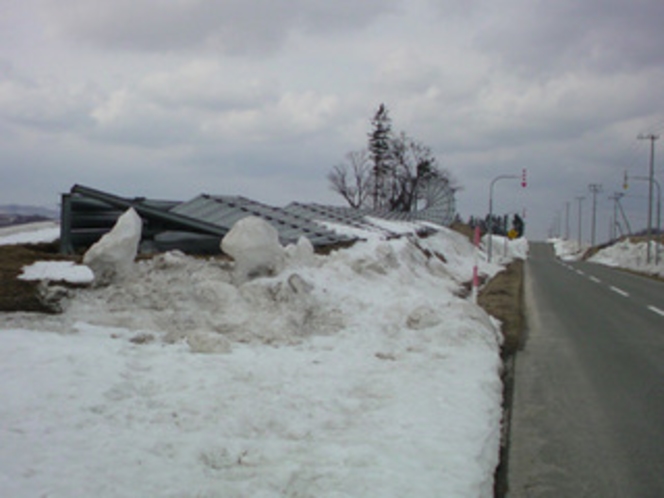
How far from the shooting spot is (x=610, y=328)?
12109 millimetres

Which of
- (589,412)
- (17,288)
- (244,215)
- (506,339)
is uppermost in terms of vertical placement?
(244,215)

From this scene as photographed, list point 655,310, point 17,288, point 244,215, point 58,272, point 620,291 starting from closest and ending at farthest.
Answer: point 17,288 < point 58,272 < point 655,310 < point 244,215 < point 620,291

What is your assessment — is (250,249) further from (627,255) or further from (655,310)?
(627,255)

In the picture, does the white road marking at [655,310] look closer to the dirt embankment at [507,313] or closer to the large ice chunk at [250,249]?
the dirt embankment at [507,313]

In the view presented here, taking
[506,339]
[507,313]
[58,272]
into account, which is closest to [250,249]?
[58,272]

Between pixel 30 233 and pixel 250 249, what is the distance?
30.3 ft

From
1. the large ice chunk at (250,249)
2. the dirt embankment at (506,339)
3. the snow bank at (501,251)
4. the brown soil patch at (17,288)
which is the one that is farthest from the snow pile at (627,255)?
the brown soil patch at (17,288)

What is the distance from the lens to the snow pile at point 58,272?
825 cm

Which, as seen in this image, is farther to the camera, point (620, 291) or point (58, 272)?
point (620, 291)

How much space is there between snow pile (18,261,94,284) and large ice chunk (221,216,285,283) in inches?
81.9

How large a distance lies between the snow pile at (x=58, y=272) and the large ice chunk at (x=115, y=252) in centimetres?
30

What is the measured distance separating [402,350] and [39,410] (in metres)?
4.78

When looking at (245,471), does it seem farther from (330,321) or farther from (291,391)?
(330,321)

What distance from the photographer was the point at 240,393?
5.50 m
